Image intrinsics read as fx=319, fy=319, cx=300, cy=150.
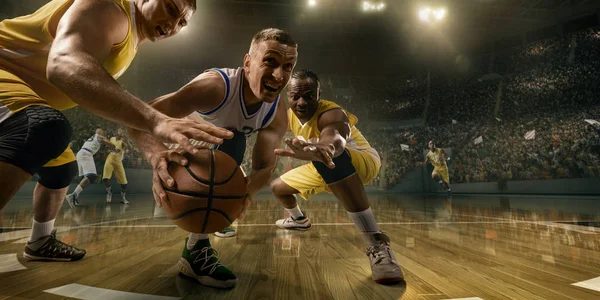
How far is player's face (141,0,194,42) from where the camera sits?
60.2 inches

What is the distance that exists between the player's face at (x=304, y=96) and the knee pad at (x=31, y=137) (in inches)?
66.7

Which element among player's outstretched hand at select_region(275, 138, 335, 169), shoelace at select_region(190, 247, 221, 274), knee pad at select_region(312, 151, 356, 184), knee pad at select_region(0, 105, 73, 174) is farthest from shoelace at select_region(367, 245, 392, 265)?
knee pad at select_region(0, 105, 73, 174)

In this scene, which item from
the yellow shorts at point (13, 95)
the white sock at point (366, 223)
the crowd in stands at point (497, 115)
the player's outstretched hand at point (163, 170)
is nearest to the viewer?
the player's outstretched hand at point (163, 170)

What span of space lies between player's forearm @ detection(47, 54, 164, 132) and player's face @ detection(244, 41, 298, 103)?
0.81m

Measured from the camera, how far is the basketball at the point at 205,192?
50.8 inches

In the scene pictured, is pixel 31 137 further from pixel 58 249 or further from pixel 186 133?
pixel 58 249

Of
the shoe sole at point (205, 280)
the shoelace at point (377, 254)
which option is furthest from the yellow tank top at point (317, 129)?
the shoe sole at point (205, 280)

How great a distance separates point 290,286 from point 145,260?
1064 mm

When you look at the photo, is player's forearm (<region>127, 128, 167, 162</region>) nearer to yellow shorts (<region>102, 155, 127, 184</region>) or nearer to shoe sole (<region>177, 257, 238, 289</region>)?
shoe sole (<region>177, 257, 238, 289</region>)

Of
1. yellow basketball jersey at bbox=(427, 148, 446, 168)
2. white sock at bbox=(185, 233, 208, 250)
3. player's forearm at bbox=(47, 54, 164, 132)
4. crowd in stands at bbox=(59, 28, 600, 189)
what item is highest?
crowd in stands at bbox=(59, 28, 600, 189)

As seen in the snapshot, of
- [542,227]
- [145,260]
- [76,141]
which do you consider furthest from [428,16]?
[76,141]

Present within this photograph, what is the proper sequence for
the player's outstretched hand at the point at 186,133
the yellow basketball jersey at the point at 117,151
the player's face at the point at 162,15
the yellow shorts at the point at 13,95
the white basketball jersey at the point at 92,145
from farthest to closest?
the yellow basketball jersey at the point at 117,151, the white basketball jersey at the point at 92,145, the player's face at the point at 162,15, the yellow shorts at the point at 13,95, the player's outstretched hand at the point at 186,133

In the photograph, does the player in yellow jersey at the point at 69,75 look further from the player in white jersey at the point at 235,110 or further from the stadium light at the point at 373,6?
the stadium light at the point at 373,6

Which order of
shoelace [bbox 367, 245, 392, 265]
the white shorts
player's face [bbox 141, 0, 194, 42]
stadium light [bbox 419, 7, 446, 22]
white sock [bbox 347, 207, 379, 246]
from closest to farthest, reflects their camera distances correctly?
1. player's face [bbox 141, 0, 194, 42]
2. shoelace [bbox 367, 245, 392, 265]
3. white sock [bbox 347, 207, 379, 246]
4. the white shorts
5. stadium light [bbox 419, 7, 446, 22]
